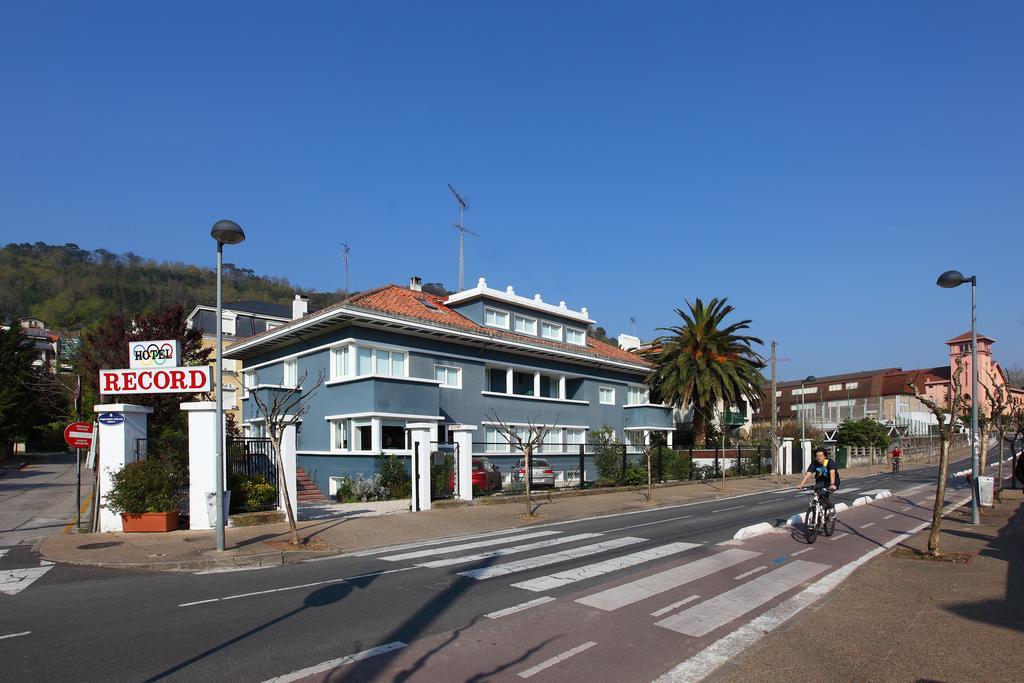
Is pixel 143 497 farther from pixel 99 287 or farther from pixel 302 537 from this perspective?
pixel 99 287

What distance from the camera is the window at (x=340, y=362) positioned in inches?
1057

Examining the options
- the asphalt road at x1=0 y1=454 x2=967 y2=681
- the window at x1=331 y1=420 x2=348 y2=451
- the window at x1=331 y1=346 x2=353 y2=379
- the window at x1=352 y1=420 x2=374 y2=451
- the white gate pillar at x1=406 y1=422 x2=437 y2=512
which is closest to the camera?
the asphalt road at x1=0 y1=454 x2=967 y2=681

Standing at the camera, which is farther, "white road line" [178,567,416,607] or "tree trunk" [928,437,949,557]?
"tree trunk" [928,437,949,557]

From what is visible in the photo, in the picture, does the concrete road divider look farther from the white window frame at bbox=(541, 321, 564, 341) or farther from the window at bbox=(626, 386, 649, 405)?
the window at bbox=(626, 386, 649, 405)

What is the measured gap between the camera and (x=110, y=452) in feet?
47.4

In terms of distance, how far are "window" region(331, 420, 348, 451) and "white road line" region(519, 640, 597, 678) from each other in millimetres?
20952

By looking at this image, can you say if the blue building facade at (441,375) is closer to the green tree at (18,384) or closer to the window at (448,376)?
the window at (448,376)

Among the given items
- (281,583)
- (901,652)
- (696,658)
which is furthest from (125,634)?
(901,652)

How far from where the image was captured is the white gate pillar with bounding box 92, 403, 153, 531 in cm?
1430

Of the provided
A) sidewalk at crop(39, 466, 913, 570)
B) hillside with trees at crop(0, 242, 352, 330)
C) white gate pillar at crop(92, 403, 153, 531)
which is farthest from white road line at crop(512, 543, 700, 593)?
hillside with trees at crop(0, 242, 352, 330)

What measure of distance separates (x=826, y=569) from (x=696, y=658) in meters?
5.43

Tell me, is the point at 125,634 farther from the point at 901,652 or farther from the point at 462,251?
the point at 462,251

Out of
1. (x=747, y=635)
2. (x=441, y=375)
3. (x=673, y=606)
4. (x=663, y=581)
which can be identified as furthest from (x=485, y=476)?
(x=747, y=635)

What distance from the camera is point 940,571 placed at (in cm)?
1002
